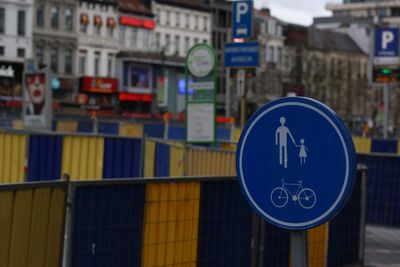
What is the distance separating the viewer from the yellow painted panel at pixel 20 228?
6.36m

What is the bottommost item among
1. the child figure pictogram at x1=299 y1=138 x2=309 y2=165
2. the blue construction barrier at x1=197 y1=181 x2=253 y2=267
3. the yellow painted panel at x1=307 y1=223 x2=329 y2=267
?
the yellow painted panel at x1=307 y1=223 x2=329 y2=267

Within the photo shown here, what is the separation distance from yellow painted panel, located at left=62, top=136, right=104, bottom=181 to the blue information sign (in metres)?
12.5

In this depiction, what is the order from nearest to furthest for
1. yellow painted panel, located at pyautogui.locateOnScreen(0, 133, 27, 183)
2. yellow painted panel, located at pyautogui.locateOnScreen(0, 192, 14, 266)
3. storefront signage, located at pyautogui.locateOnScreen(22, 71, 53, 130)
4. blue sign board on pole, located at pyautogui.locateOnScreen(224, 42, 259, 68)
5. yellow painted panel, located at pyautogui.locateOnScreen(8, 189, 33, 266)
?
yellow painted panel, located at pyautogui.locateOnScreen(0, 192, 14, 266), yellow painted panel, located at pyautogui.locateOnScreen(8, 189, 33, 266), yellow painted panel, located at pyautogui.locateOnScreen(0, 133, 27, 183), blue sign board on pole, located at pyautogui.locateOnScreen(224, 42, 259, 68), storefront signage, located at pyautogui.locateOnScreen(22, 71, 53, 130)

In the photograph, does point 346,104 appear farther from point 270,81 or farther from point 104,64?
point 104,64

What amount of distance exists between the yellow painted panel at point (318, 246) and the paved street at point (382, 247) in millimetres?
2275

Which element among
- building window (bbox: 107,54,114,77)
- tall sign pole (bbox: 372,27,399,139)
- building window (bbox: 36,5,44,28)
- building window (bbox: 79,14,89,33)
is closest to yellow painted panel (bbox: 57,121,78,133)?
tall sign pole (bbox: 372,27,399,139)

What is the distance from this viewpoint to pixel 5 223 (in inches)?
246

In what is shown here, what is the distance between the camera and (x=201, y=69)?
18.2 m

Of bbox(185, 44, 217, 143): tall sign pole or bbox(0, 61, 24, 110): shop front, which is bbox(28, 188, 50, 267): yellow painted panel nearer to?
bbox(185, 44, 217, 143): tall sign pole

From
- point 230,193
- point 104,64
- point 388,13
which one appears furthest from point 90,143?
point 388,13

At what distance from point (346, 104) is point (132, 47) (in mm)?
30674

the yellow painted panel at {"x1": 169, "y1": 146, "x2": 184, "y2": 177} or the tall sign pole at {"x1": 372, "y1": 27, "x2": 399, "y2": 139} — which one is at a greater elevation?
the tall sign pole at {"x1": 372, "y1": 27, "x2": 399, "y2": 139}

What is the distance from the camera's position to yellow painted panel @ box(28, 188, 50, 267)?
21.5 ft

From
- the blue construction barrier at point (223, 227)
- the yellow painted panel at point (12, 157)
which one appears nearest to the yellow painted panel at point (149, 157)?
the yellow painted panel at point (12, 157)
